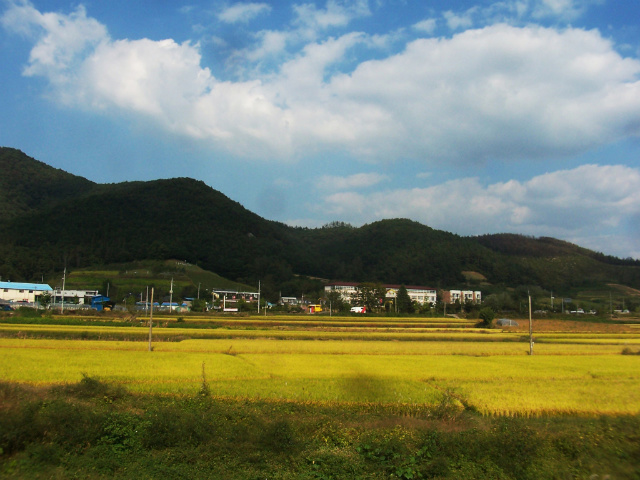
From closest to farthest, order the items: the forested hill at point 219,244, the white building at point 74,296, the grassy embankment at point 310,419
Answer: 1. the grassy embankment at point 310,419
2. the white building at point 74,296
3. the forested hill at point 219,244

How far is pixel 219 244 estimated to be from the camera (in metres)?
136

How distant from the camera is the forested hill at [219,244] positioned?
117 metres

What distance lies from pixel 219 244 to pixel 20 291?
60933 millimetres

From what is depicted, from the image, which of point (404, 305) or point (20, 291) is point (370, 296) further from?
point (20, 291)

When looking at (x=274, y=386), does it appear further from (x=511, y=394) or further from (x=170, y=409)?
(x=511, y=394)

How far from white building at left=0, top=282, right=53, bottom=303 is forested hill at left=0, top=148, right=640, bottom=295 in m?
24.3

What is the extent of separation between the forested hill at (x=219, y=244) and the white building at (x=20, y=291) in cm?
2433

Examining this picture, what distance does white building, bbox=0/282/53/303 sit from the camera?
78625 millimetres

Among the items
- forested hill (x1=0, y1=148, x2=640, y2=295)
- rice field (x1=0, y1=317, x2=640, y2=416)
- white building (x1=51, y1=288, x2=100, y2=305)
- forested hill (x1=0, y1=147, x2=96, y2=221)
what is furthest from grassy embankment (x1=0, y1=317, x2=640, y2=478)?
forested hill (x1=0, y1=147, x2=96, y2=221)

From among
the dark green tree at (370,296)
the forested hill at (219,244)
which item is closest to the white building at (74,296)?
the forested hill at (219,244)

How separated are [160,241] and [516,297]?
307ft

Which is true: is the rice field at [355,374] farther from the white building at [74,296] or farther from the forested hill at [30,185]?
the forested hill at [30,185]

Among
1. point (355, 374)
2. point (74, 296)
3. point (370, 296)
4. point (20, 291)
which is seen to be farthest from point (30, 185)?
point (355, 374)

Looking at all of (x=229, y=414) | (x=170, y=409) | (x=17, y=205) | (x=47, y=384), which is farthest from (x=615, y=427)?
(x=17, y=205)
